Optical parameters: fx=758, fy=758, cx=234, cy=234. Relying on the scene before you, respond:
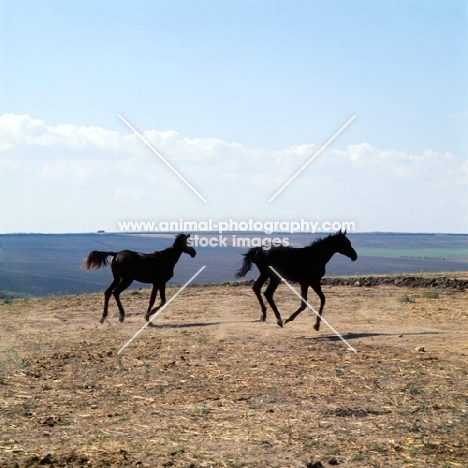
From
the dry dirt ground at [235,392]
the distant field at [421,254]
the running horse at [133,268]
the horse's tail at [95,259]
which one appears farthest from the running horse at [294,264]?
the distant field at [421,254]

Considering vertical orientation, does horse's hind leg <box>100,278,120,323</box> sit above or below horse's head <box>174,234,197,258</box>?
below

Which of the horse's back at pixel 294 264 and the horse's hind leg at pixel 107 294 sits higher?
the horse's back at pixel 294 264

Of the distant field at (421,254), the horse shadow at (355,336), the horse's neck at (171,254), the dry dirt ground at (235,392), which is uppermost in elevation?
the horse's neck at (171,254)

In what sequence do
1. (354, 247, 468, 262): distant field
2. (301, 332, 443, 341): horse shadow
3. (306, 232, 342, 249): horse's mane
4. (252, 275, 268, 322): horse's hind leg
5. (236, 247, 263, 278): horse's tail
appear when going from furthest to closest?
1. (354, 247, 468, 262): distant field
2. (252, 275, 268, 322): horse's hind leg
3. (306, 232, 342, 249): horse's mane
4. (236, 247, 263, 278): horse's tail
5. (301, 332, 443, 341): horse shadow

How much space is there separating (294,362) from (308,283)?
4277mm


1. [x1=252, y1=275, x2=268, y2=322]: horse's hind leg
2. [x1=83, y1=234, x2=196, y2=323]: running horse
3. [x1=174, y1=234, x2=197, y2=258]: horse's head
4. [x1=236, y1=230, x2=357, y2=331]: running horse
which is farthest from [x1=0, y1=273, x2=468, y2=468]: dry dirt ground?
[x1=174, y1=234, x2=197, y2=258]: horse's head

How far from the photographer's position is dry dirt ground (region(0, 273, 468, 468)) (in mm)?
7301

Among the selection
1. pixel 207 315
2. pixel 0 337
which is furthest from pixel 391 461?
pixel 207 315

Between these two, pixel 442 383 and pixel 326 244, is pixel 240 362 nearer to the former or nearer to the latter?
pixel 442 383

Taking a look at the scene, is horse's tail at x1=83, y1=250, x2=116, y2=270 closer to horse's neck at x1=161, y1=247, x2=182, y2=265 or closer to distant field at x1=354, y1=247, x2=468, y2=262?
horse's neck at x1=161, y1=247, x2=182, y2=265

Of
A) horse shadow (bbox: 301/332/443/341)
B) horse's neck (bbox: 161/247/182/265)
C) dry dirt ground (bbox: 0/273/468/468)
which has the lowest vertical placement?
dry dirt ground (bbox: 0/273/468/468)

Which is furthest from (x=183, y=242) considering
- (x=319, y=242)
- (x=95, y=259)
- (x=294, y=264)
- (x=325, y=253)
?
(x=325, y=253)

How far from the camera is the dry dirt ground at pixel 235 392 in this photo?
730 centimetres

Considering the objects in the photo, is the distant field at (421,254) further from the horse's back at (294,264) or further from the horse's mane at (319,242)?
the horse's back at (294,264)
